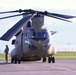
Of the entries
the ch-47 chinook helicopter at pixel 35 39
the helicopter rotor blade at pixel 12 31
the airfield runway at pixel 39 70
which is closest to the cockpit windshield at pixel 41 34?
the ch-47 chinook helicopter at pixel 35 39

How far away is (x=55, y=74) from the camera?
61.3 ft

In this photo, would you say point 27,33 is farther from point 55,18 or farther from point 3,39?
point 3,39

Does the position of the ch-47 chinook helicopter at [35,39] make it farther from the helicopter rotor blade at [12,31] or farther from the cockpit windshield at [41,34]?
the helicopter rotor blade at [12,31]

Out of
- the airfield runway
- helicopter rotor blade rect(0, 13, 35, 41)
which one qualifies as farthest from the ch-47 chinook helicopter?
the airfield runway

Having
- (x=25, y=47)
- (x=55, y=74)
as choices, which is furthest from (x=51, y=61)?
(x=55, y=74)

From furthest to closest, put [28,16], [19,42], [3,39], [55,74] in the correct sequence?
[19,42] → [28,16] → [3,39] → [55,74]

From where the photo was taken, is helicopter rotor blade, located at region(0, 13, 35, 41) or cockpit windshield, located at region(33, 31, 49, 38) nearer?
helicopter rotor blade, located at region(0, 13, 35, 41)

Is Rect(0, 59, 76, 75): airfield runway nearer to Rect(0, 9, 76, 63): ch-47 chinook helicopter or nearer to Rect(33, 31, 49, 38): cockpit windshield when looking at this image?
Rect(0, 9, 76, 63): ch-47 chinook helicopter

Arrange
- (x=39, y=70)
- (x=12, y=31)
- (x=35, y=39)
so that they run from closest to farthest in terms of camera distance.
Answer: (x=39, y=70)
(x=12, y=31)
(x=35, y=39)

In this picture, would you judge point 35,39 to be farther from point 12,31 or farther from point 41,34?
point 12,31

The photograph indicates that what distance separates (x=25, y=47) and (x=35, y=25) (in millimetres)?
2344

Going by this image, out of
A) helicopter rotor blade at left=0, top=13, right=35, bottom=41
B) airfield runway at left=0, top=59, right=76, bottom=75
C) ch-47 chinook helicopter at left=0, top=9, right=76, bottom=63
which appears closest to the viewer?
airfield runway at left=0, top=59, right=76, bottom=75

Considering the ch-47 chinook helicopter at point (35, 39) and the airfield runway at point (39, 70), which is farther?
the ch-47 chinook helicopter at point (35, 39)

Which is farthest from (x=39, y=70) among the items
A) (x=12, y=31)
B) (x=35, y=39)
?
(x=35, y=39)
